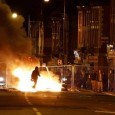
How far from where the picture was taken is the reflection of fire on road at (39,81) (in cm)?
4638

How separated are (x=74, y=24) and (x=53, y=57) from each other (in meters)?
8.96

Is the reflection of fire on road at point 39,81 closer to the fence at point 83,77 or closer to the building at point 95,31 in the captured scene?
the fence at point 83,77

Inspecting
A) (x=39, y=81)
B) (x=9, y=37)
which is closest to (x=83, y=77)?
(x=39, y=81)

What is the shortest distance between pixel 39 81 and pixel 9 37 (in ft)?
26.4

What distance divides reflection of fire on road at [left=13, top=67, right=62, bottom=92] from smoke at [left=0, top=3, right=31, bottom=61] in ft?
8.40

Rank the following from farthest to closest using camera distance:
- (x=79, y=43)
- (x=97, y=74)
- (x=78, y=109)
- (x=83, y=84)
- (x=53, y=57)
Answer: (x=53, y=57), (x=79, y=43), (x=83, y=84), (x=97, y=74), (x=78, y=109)

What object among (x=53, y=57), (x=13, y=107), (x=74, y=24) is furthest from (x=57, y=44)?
(x=13, y=107)

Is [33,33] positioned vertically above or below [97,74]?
above

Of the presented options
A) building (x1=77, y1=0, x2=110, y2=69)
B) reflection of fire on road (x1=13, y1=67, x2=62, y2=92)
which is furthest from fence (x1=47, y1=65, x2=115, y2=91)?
building (x1=77, y1=0, x2=110, y2=69)

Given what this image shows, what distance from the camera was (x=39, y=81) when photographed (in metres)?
47.2

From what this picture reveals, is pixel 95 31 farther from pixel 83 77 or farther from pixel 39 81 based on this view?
pixel 39 81

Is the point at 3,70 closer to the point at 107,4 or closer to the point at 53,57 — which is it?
the point at 107,4

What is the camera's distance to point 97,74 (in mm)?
42094

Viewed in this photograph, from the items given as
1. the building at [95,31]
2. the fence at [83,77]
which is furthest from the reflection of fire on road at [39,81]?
the building at [95,31]
